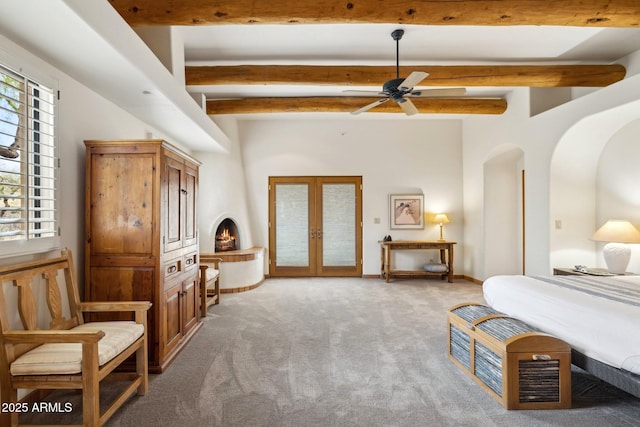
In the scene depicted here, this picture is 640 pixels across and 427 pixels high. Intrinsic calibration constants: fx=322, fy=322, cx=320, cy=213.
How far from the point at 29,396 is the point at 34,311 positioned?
0.63m

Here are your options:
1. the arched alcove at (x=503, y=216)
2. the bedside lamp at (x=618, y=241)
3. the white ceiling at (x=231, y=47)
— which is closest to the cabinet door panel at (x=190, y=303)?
the white ceiling at (x=231, y=47)

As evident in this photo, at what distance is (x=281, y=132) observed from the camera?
669 centimetres

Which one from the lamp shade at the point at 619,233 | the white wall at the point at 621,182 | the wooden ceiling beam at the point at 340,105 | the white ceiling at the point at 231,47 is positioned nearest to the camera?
the white ceiling at the point at 231,47

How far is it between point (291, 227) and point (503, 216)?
411 cm

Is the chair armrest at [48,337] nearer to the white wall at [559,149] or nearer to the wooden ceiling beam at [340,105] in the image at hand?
the wooden ceiling beam at [340,105]

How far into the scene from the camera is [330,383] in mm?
2512

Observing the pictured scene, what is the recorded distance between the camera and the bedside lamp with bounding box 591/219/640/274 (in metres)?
3.71

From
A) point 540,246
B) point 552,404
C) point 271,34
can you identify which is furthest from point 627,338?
point 271,34

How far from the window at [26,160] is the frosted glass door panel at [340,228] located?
4779 mm

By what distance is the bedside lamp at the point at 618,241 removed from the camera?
12.2 ft

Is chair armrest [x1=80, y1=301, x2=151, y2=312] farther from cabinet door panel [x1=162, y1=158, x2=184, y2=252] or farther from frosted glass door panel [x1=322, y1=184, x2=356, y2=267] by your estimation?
frosted glass door panel [x1=322, y1=184, x2=356, y2=267]

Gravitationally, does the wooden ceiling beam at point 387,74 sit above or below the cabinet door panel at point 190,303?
above

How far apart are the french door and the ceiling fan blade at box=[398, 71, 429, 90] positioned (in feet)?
11.2

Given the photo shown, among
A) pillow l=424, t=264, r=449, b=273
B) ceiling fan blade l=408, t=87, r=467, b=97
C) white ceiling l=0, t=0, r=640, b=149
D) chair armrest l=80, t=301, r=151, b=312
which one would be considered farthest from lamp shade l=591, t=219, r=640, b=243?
chair armrest l=80, t=301, r=151, b=312
